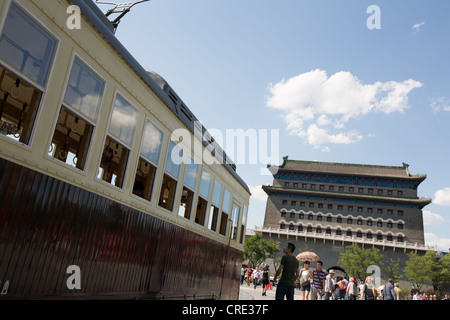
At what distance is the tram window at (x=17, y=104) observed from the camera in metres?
3.33

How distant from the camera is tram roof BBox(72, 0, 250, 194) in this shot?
404cm

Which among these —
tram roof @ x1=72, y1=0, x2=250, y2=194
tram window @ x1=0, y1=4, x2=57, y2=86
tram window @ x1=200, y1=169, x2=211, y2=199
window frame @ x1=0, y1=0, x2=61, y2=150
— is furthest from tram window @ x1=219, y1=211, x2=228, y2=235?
tram window @ x1=0, y1=4, x2=57, y2=86

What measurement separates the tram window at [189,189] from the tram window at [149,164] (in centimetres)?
112

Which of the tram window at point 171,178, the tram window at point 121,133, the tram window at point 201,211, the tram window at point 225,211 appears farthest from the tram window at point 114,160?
the tram window at point 225,211

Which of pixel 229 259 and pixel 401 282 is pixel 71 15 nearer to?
pixel 229 259

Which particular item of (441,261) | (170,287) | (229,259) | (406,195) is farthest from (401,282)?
(170,287)

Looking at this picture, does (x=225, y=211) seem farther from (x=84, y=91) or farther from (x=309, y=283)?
(x=84, y=91)

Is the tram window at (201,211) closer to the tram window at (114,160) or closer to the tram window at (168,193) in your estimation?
the tram window at (168,193)

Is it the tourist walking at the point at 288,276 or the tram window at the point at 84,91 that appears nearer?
the tram window at the point at 84,91

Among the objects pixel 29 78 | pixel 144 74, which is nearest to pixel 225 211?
pixel 144 74

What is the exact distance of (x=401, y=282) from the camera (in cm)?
5381

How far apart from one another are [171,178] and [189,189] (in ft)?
2.53

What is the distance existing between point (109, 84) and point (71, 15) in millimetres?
932

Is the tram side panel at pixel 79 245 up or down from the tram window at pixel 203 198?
down
